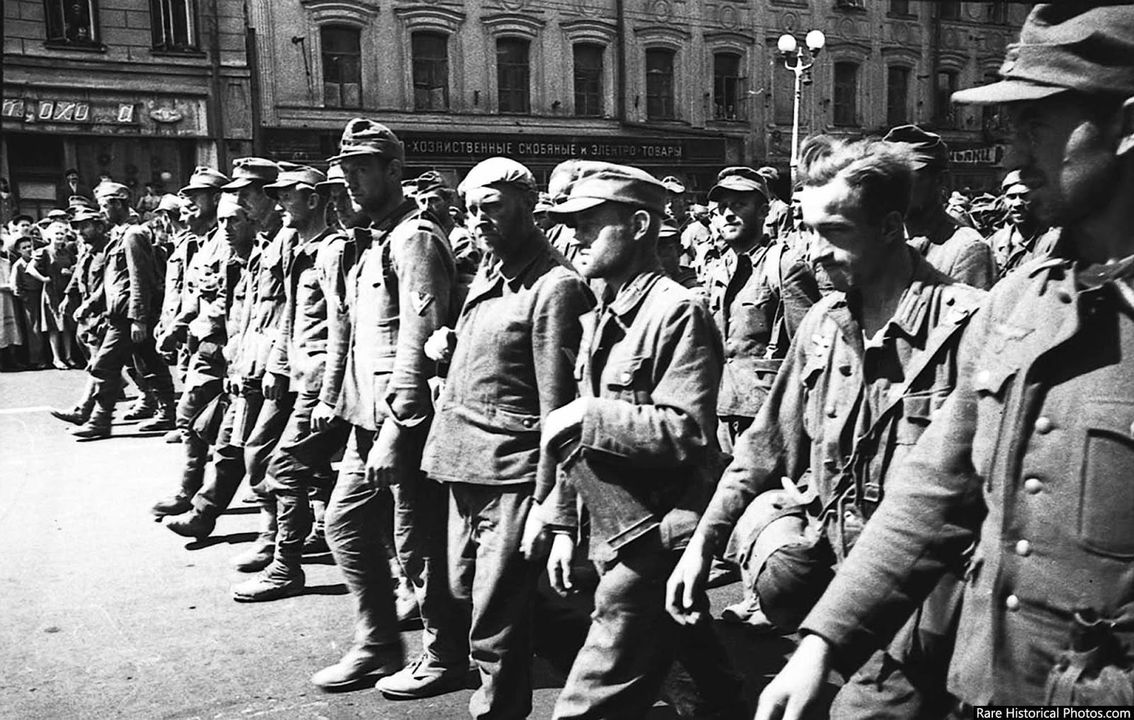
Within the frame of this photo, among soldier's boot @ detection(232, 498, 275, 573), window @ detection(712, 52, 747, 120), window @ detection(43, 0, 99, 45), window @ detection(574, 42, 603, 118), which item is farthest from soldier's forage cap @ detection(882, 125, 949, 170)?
window @ detection(712, 52, 747, 120)

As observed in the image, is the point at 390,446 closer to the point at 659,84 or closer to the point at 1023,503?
the point at 1023,503

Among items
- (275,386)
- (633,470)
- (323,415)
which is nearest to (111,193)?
(275,386)

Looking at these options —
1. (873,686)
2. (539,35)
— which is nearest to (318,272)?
(873,686)

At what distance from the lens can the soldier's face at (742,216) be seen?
6969 millimetres

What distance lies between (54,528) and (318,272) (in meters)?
3.31

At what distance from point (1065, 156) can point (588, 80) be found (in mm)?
28584

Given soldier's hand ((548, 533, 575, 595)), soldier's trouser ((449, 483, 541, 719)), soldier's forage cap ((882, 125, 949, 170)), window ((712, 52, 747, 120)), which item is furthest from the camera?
→ window ((712, 52, 747, 120))

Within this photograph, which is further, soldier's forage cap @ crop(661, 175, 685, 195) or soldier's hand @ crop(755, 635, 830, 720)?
soldier's forage cap @ crop(661, 175, 685, 195)

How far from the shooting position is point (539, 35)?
28.4 metres

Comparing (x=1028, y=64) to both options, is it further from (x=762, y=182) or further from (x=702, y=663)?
(x=762, y=182)

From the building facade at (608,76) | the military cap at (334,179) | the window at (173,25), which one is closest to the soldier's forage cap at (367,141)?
the military cap at (334,179)

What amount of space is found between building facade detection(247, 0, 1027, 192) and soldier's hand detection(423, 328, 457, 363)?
20.4 m

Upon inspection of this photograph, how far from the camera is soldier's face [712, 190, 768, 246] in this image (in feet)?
22.9

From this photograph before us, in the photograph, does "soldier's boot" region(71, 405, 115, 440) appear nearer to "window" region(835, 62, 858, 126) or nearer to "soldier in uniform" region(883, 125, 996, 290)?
"soldier in uniform" region(883, 125, 996, 290)
